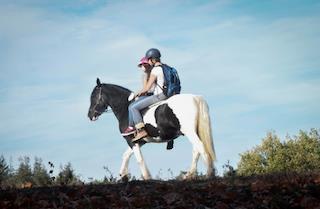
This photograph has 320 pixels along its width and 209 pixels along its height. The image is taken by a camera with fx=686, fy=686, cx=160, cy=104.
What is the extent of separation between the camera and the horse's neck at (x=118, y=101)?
65.8 ft

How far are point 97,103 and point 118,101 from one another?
76 centimetres

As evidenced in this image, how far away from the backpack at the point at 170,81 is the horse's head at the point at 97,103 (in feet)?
8.59

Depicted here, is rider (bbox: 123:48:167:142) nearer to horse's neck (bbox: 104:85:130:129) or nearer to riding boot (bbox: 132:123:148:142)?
riding boot (bbox: 132:123:148:142)

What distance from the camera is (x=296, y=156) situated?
174 ft

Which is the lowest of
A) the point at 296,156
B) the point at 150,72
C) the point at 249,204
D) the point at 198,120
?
the point at 249,204

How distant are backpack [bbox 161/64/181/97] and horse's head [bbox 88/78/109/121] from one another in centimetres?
262

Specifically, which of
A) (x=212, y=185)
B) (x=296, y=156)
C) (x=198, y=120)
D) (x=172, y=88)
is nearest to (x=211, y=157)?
(x=198, y=120)

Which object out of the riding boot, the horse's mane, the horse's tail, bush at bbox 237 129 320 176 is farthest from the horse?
bush at bbox 237 129 320 176

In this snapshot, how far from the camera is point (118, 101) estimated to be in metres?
20.4

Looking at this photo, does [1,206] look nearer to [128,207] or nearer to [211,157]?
[128,207]

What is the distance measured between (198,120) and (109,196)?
27.1 feet

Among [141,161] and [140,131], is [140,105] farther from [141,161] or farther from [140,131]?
[141,161]

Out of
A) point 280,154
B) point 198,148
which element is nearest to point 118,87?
point 198,148

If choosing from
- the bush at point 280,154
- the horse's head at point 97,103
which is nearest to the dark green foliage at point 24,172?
the horse's head at point 97,103
